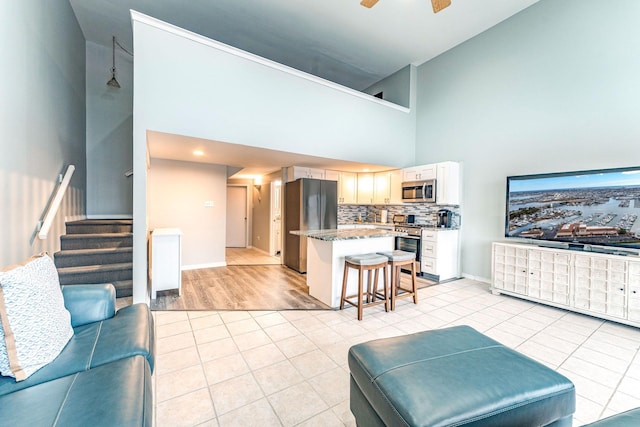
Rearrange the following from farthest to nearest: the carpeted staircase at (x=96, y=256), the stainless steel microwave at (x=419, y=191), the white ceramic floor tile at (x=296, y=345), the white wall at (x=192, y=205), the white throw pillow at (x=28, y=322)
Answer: the white wall at (x=192, y=205), the stainless steel microwave at (x=419, y=191), the carpeted staircase at (x=96, y=256), the white ceramic floor tile at (x=296, y=345), the white throw pillow at (x=28, y=322)

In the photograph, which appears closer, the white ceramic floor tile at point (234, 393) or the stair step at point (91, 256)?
the white ceramic floor tile at point (234, 393)

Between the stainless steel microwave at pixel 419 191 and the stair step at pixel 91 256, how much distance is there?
4.82m

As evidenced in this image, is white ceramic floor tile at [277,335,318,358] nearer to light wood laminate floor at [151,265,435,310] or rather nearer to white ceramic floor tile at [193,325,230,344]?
white ceramic floor tile at [193,325,230,344]

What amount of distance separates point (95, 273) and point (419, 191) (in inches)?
207

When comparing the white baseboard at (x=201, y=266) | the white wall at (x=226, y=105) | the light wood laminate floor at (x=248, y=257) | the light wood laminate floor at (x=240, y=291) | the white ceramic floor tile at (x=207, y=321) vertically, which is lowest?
the white ceramic floor tile at (x=207, y=321)

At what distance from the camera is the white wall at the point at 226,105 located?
314 centimetres

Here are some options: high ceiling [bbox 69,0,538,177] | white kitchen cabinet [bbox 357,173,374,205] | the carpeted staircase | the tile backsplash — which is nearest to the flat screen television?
the tile backsplash

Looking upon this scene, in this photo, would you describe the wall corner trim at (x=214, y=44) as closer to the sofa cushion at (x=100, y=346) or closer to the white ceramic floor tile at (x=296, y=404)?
the sofa cushion at (x=100, y=346)

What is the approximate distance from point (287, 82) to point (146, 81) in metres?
1.82

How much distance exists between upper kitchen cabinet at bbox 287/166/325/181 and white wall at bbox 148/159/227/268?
4.45 ft

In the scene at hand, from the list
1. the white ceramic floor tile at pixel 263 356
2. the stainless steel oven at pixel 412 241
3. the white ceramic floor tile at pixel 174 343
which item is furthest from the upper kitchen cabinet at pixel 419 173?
the white ceramic floor tile at pixel 174 343

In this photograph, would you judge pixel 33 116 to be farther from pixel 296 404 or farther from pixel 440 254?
pixel 440 254

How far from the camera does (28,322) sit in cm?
134

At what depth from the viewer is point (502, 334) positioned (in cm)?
280
